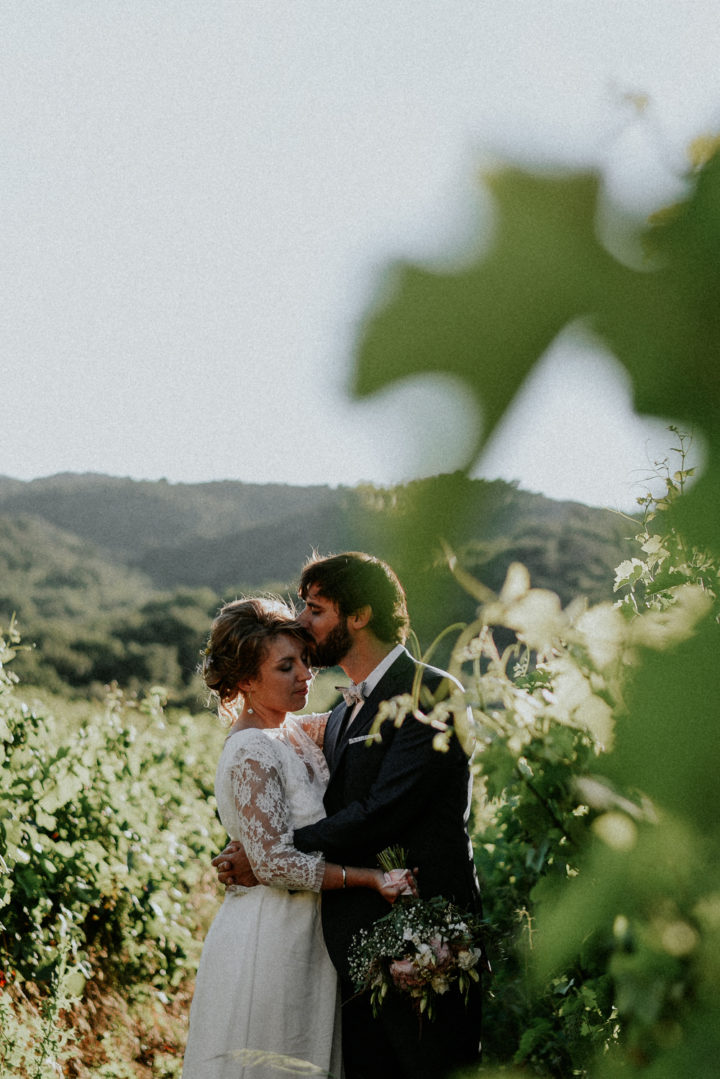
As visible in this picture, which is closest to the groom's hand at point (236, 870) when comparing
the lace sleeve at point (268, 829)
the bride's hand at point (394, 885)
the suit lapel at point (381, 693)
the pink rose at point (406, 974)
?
the lace sleeve at point (268, 829)

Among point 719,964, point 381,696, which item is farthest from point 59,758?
point 719,964

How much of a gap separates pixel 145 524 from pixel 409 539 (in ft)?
59.7

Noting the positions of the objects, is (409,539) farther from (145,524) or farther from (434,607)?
(145,524)

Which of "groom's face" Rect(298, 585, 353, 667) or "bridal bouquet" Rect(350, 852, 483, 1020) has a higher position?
"groom's face" Rect(298, 585, 353, 667)

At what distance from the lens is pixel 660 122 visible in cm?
48

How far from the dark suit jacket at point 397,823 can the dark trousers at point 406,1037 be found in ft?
0.64

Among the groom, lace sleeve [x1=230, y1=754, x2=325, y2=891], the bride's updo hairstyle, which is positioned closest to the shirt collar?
the groom

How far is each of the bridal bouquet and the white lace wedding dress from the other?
1.28ft

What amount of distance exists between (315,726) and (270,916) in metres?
0.77

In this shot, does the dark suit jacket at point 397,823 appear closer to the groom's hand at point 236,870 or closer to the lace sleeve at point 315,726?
the groom's hand at point 236,870

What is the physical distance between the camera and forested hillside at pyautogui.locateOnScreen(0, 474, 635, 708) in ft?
1.63

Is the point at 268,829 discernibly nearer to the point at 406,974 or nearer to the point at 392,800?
the point at 392,800

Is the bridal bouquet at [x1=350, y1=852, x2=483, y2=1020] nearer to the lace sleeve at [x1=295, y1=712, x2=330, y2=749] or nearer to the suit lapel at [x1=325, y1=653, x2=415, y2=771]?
the suit lapel at [x1=325, y1=653, x2=415, y2=771]

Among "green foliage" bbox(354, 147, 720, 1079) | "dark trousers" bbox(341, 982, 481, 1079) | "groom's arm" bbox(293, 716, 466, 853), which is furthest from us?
"groom's arm" bbox(293, 716, 466, 853)
